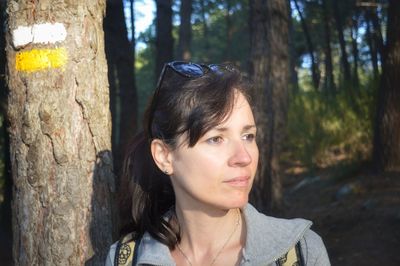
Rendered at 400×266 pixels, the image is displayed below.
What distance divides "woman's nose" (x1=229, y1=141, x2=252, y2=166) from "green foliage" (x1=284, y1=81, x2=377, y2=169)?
833cm

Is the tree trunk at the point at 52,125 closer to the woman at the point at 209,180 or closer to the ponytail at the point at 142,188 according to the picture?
the ponytail at the point at 142,188

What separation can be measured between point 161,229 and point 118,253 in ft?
0.73

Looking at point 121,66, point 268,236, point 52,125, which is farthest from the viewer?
point 121,66

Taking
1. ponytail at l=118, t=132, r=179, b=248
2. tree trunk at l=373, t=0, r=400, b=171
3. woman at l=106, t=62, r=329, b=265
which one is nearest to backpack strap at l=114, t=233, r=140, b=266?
woman at l=106, t=62, r=329, b=265

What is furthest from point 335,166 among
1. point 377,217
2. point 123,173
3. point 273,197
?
point 123,173

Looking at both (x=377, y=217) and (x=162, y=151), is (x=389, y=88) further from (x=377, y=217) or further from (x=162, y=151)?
(x=162, y=151)

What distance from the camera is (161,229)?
7.67ft

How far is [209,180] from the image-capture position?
6.88ft

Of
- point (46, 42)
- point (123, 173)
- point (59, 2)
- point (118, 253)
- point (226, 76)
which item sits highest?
point (59, 2)

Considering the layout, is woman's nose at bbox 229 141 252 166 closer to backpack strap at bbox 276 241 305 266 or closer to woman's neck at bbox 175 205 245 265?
woman's neck at bbox 175 205 245 265

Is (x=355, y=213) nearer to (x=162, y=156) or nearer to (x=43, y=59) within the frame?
(x=162, y=156)

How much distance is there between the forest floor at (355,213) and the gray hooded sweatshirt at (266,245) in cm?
415

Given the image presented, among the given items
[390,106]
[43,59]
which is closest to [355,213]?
[390,106]

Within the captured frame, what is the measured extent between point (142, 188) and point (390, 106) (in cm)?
725
